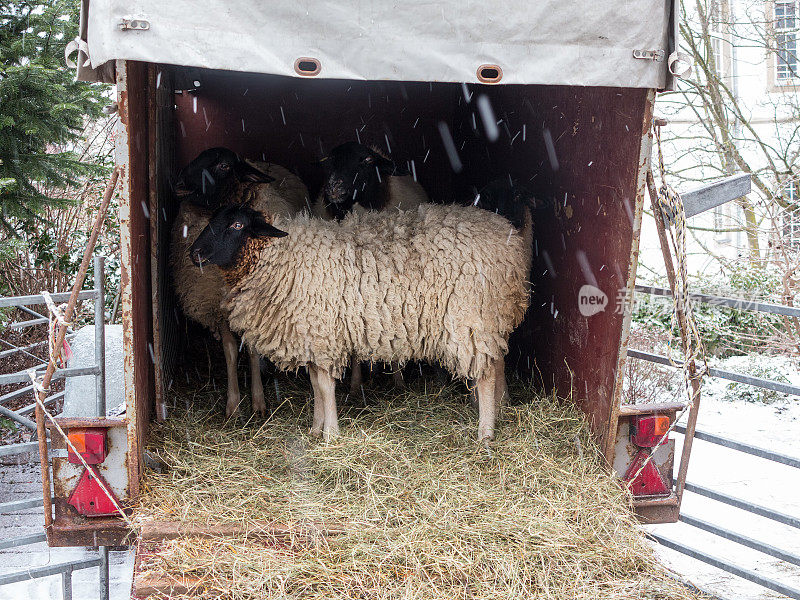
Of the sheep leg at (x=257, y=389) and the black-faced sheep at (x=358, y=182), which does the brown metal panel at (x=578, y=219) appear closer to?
the black-faced sheep at (x=358, y=182)

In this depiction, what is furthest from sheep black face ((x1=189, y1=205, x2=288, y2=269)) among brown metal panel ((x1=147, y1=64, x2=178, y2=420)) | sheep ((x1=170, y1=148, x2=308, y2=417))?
sheep ((x1=170, y1=148, x2=308, y2=417))

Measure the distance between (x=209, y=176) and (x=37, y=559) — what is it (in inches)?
150

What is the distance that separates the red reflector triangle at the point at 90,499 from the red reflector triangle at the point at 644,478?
101 inches

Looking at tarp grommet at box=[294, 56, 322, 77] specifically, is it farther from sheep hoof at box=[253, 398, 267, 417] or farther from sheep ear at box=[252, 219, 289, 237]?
sheep hoof at box=[253, 398, 267, 417]

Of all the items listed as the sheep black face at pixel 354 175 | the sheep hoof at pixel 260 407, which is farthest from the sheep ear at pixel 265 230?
the sheep hoof at pixel 260 407

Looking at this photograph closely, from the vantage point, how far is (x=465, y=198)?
5871mm

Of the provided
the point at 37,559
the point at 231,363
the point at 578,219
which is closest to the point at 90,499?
the point at 231,363

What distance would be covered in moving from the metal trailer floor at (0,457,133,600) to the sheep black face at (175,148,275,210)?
3003 mm

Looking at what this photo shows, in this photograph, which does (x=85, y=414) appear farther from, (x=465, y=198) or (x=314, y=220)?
(x=465, y=198)

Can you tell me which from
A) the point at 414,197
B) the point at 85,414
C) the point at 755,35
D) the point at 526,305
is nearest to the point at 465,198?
the point at 414,197

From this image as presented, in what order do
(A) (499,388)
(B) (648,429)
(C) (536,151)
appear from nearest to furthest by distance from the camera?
(B) (648,429) → (A) (499,388) → (C) (536,151)

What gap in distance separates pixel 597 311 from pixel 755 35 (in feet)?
33.8

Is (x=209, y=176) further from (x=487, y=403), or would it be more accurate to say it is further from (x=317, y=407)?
(x=487, y=403)

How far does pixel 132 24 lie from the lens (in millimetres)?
2580
